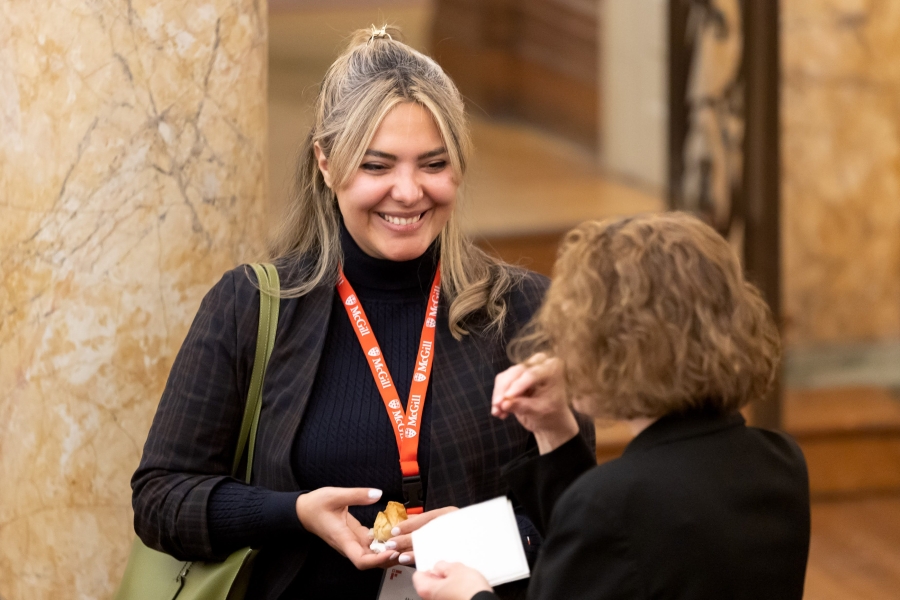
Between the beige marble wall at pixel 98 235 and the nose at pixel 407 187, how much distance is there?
0.61m

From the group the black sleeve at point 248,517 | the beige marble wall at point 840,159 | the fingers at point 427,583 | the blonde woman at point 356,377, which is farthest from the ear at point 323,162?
the beige marble wall at point 840,159

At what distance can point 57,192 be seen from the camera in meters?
2.61

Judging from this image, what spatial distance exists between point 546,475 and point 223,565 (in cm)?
74

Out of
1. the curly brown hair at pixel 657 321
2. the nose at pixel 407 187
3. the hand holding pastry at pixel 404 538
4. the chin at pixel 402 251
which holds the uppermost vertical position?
the nose at pixel 407 187

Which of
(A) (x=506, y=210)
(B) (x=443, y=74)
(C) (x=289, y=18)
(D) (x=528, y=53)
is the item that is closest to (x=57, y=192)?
(B) (x=443, y=74)

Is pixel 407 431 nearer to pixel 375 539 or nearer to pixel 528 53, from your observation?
pixel 375 539

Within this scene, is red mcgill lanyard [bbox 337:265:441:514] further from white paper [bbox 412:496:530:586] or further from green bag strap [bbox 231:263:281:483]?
white paper [bbox 412:496:530:586]

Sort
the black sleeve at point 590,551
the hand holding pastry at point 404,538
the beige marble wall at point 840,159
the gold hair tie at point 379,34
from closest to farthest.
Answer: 1. the black sleeve at point 590,551
2. the hand holding pastry at point 404,538
3. the gold hair tie at point 379,34
4. the beige marble wall at point 840,159

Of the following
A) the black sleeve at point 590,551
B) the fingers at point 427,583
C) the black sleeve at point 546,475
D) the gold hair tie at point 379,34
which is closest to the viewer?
the black sleeve at point 590,551

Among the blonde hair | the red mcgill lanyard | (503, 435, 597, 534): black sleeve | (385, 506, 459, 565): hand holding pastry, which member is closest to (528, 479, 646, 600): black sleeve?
(503, 435, 597, 534): black sleeve

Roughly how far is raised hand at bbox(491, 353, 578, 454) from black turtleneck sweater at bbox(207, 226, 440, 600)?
1.44 feet

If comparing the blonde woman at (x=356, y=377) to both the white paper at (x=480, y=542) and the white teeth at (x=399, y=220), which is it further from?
the white paper at (x=480, y=542)

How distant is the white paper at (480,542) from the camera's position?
6.08 ft

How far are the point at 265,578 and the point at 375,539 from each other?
0.29 m
